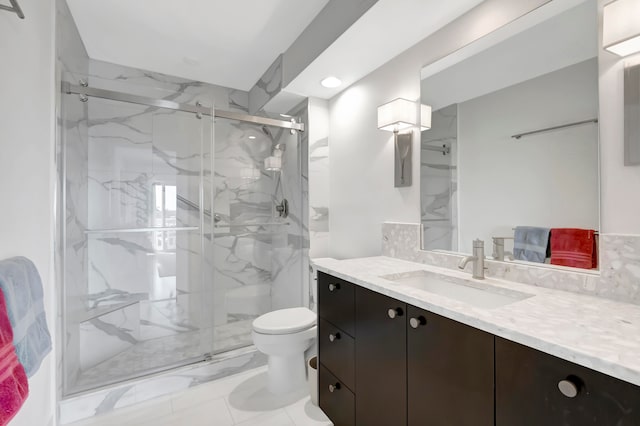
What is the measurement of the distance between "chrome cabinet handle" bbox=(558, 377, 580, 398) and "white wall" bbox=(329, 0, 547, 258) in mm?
1145

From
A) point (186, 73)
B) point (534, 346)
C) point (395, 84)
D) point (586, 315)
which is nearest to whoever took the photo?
point (534, 346)

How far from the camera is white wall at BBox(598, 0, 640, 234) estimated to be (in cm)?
97

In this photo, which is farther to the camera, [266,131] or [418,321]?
[266,131]

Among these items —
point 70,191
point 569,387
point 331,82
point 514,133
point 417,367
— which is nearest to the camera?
point 569,387

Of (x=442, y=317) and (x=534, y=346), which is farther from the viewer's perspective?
(x=442, y=317)

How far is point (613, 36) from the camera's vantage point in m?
0.95

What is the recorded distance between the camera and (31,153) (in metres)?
1.30

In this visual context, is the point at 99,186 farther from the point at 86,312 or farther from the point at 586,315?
the point at 586,315

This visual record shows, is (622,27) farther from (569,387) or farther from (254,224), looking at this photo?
(254,224)

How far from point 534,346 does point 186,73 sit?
127 inches

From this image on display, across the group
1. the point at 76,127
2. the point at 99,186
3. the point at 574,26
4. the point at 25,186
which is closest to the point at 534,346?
the point at 574,26

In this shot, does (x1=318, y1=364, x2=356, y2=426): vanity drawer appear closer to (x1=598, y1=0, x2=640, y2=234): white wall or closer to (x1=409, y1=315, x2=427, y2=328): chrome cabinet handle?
(x1=409, y1=315, x2=427, y2=328): chrome cabinet handle

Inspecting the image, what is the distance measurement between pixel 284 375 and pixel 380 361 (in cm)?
100

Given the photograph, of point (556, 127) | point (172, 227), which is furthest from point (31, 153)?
point (556, 127)
